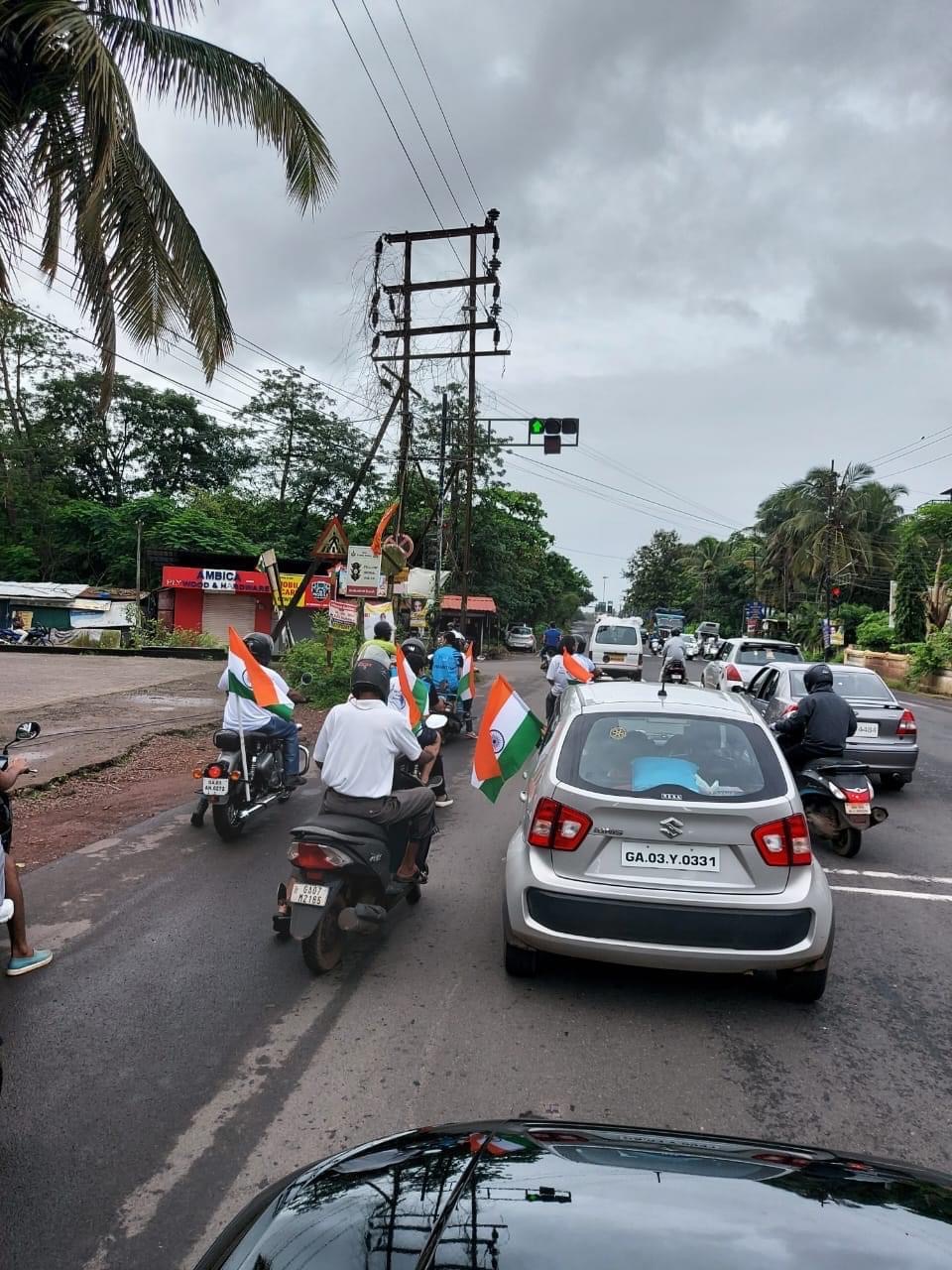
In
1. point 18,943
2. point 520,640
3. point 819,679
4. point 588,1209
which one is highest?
point 819,679

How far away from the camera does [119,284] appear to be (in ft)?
27.1

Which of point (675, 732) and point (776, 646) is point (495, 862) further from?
point (776, 646)

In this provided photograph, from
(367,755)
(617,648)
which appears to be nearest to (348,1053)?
(367,755)

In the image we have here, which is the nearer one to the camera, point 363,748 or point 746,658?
point 363,748

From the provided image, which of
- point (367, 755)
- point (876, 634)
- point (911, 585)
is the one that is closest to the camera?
point (367, 755)

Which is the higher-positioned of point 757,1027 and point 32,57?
point 32,57

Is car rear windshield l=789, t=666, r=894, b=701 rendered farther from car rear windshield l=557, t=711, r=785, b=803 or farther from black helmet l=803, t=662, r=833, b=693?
car rear windshield l=557, t=711, r=785, b=803

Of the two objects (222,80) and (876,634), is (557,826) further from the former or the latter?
(876,634)

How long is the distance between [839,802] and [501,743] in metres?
2.92

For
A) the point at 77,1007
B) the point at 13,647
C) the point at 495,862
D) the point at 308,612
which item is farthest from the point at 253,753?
the point at 308,612

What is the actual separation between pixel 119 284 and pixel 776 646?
12.7 m

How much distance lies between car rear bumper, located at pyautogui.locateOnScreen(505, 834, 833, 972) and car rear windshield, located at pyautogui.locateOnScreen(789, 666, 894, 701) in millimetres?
6485

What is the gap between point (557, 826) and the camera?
4.26m

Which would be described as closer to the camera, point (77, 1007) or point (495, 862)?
point (77, 1007)
